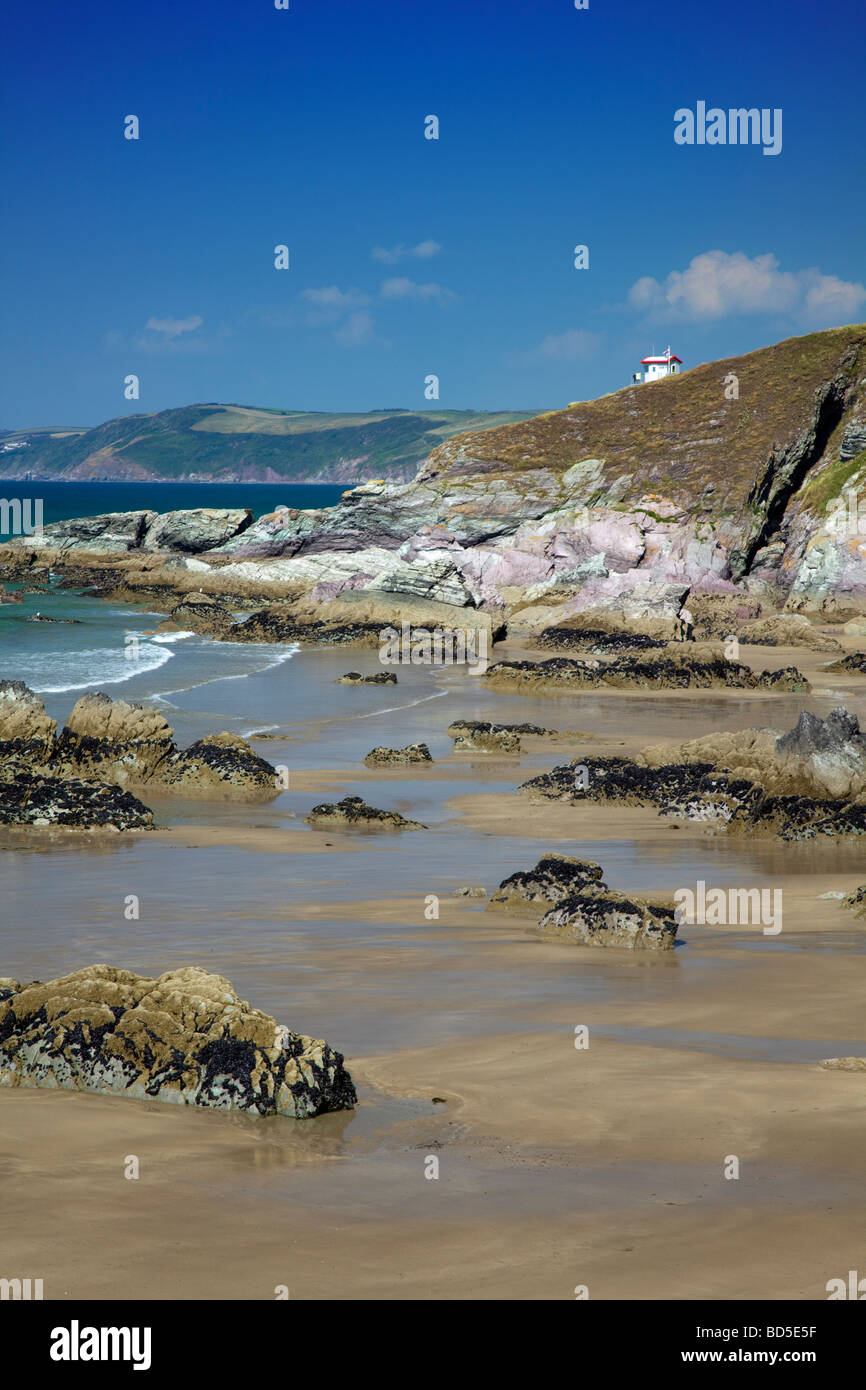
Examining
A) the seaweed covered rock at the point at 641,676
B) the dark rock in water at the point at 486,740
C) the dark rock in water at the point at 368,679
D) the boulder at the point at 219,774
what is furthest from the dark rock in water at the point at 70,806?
the seaweed covered rock at the point at 641,676

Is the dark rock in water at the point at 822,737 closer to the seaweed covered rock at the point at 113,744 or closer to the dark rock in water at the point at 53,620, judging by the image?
the seaweed covered rock at the point at 113,744

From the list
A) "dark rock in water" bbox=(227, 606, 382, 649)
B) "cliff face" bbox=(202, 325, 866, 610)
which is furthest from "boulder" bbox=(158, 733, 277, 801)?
"cliff face" bbox=(202, 325, 866, 610)

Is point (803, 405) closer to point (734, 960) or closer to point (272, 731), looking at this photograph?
point (272, 731)

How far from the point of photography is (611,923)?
8.23m

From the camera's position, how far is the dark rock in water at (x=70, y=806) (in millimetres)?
13133

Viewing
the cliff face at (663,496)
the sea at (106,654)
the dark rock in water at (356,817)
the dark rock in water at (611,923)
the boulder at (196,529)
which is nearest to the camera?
the dark rock in water at (611,923)

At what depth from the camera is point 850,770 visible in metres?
13.3

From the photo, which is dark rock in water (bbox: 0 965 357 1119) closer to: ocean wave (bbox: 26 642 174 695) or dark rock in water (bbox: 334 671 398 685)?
ocean wave (bbox: 26 642 174 695)

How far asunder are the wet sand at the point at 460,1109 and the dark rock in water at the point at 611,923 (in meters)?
0.16

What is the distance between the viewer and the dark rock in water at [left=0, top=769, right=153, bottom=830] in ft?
43.1

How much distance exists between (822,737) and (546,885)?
5.66 meters

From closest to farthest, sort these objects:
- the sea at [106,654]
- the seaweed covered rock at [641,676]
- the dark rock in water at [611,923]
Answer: the dark rock in water at [611,923], the sea at [106,654], the seaweed covered rock at [641,676]

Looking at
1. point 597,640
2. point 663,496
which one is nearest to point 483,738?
point 597,640

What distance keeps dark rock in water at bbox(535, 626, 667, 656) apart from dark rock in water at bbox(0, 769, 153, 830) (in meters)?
21.5
